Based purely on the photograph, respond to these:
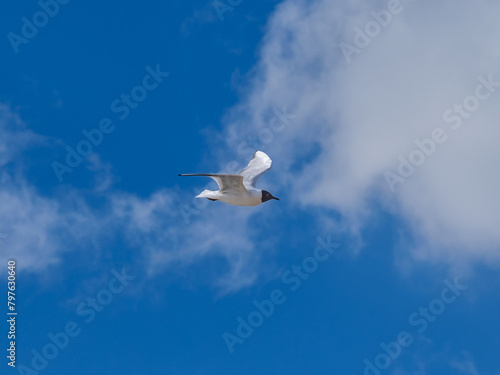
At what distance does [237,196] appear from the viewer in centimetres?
2656

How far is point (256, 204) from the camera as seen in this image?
89.9 feet

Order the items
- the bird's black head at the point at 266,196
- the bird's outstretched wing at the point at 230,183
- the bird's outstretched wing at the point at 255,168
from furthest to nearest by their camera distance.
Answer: the bird's outstretched wing at the point at 255,168 → the bird's black head at the point at 266,196 → the bird's outstretched wing at the point at 230,183

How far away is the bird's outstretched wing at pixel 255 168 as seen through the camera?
1148 inches

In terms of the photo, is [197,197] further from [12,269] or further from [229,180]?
[12,269]

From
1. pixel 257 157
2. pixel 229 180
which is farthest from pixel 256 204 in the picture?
pixel 257 157

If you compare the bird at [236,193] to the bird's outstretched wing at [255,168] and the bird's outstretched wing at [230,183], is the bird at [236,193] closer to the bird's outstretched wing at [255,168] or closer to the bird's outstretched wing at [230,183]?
the bird's outstretched wing at [230,183]

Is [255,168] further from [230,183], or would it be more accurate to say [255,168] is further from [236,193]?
[230,183]

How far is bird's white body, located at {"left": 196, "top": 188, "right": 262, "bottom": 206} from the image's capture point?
26469 millimetres

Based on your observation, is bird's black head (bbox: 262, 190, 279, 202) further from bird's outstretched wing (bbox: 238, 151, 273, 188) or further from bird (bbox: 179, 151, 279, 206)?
bird's outstretched wing (bbox: 238, 151, 273, 188)

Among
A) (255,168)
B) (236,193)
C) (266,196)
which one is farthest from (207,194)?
(255,168)

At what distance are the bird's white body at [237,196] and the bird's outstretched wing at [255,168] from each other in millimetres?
1309

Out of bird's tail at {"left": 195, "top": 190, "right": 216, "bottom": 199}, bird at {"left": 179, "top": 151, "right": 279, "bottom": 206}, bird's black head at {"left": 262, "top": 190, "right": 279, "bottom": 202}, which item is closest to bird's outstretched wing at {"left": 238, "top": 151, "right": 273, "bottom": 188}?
bird at {"left": 179, "top": 151, "right": 279, "bottom": 206}

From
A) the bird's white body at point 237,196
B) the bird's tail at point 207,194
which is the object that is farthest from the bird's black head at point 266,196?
the bird's tail at point 207,194

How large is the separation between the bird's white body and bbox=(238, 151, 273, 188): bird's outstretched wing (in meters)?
1.31
